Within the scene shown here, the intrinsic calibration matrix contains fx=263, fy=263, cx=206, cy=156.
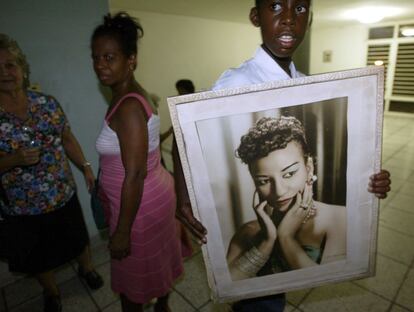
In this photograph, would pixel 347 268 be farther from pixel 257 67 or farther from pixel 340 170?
pixel 257 67

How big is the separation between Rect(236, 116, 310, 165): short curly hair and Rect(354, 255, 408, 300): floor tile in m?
1.47

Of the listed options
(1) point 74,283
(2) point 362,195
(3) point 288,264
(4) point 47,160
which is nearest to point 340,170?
(2) point 362,195

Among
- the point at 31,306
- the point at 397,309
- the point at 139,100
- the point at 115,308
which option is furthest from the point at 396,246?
the point at 31,306

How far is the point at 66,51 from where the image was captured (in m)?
1.84

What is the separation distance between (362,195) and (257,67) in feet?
1.61

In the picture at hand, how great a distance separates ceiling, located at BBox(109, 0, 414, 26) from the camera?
14.0ft

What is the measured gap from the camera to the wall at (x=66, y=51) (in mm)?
1665

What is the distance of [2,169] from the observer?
1296 mm

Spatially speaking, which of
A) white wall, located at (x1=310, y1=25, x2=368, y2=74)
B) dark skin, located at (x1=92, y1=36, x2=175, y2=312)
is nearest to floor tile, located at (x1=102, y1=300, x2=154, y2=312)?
dark skin, located at (x1=92, y1=36, x2=175, y2=312)

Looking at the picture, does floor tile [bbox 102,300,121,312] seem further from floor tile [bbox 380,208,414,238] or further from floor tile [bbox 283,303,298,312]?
floor tile [bbox 380,208,414,238]

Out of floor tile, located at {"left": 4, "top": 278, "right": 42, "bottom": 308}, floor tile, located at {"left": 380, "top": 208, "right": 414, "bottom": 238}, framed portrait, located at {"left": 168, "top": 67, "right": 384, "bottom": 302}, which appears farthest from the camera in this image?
floor tile, located at {"left": 380, "top": 208, "right": 414, "bottom": 238}

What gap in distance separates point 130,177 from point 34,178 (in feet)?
2.35

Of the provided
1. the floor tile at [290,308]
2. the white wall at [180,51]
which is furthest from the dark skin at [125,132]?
the white wall at [180,51]

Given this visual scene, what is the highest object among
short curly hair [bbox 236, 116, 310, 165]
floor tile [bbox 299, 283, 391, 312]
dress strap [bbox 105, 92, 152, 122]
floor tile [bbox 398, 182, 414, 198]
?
dress strap [bbox 105, 92, 152, 122]
